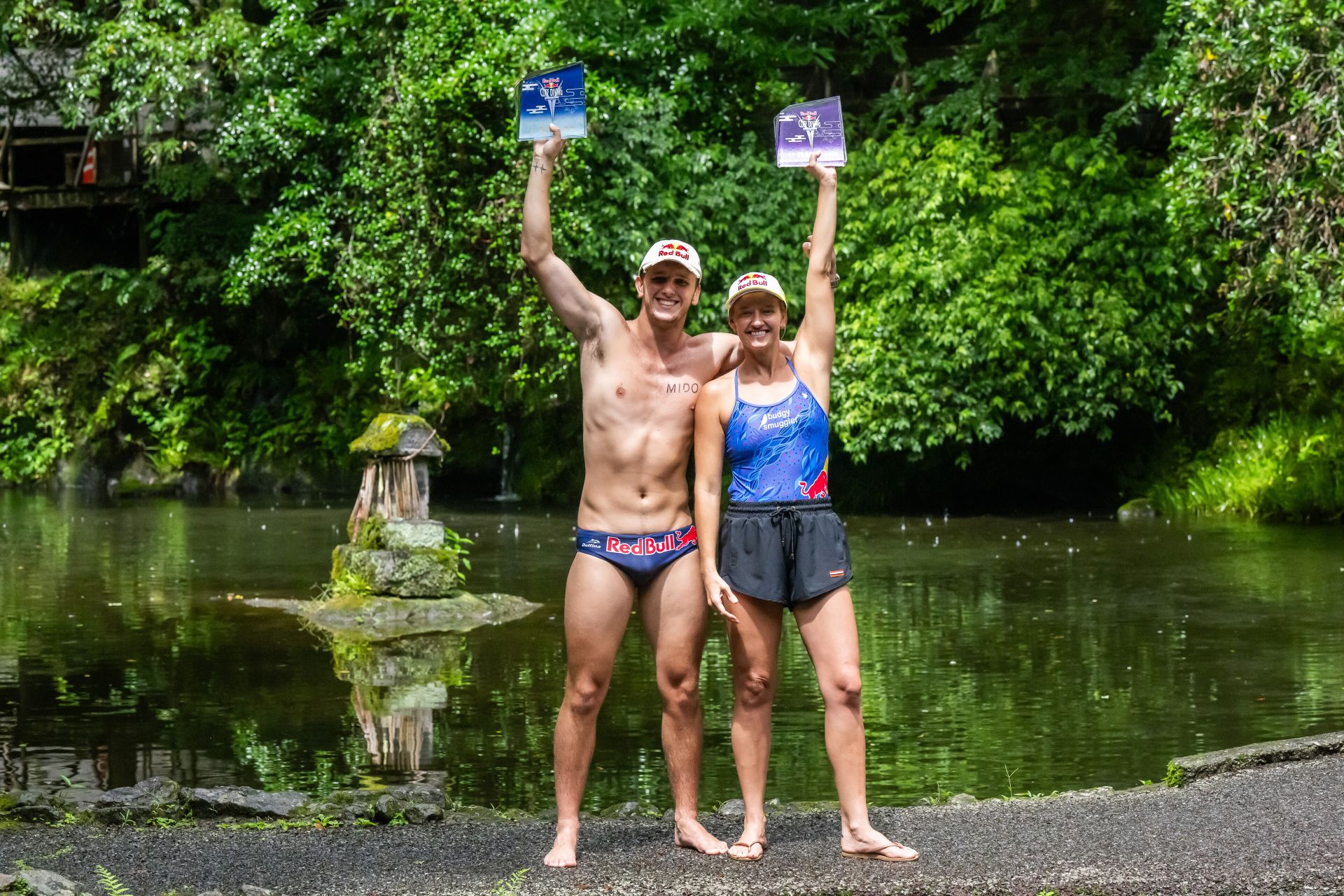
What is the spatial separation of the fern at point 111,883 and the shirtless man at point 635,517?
1409mm

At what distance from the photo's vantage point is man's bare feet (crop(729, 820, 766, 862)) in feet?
18.0

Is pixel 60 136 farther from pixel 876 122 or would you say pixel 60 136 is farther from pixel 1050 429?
pixel 1050 429

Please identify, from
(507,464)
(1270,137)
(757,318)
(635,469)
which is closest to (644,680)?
(635,469)

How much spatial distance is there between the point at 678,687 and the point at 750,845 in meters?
0.59

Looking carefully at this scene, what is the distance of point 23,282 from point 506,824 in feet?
91.1

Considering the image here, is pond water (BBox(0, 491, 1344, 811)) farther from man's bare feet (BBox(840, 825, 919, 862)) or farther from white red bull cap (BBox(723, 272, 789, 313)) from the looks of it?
white red bull cap (BBox(723, 272, 789, 313))

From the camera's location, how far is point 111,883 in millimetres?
5016

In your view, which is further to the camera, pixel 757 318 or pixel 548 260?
pixel 548 260

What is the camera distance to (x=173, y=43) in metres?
23.3

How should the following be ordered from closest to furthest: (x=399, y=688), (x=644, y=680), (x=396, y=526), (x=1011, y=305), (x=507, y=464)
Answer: (x=399, y=688) → (x=644, y=680) → (x=396, y=526) → (x=1011, y=305) → (x=507, y=464)

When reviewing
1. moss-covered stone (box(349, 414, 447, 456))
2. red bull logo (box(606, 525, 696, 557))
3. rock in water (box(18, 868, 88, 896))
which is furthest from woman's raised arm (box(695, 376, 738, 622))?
moss-covered stone (box(349, 414, 447, 456))

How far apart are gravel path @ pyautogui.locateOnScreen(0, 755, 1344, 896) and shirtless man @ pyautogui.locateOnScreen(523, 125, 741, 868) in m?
0.30

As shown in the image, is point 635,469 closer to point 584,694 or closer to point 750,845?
point 584,694

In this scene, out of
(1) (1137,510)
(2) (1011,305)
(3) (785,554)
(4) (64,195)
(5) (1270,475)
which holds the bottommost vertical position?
(1) (1137,510)
